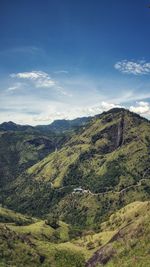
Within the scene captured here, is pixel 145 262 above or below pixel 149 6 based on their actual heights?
below

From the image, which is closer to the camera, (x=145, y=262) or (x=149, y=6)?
(x=149, y=6)
